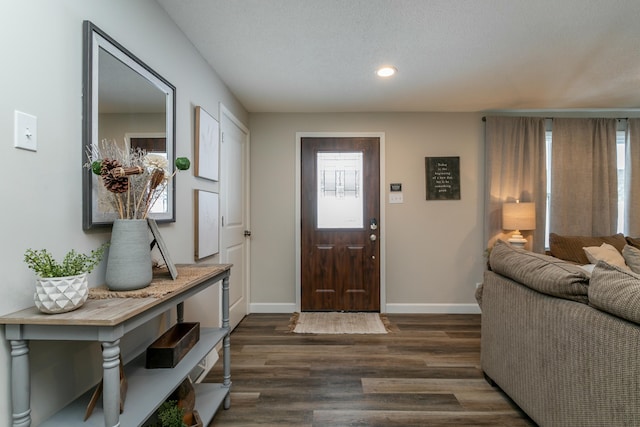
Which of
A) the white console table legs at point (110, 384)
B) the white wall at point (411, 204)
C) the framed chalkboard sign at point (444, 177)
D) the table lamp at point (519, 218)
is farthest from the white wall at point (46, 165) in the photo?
the table lamp at point (519, 218)

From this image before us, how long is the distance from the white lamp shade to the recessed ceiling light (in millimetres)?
1906

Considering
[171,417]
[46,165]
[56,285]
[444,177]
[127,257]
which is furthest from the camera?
[444,177]

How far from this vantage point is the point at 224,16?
1887 mm

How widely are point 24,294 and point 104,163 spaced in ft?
1.56

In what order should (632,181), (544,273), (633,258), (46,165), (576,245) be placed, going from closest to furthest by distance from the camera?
(46,165) → (544,273) → (633,258) → (576,245) → (632,181)

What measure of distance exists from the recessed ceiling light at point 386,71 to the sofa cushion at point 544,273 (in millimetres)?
1626

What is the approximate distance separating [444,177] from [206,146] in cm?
264

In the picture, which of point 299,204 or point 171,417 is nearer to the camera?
point 171,417

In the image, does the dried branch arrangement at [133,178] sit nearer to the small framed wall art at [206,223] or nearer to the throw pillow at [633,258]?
the small framed wall art at [206,223]

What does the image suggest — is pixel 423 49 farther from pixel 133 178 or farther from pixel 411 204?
pixel 133 178

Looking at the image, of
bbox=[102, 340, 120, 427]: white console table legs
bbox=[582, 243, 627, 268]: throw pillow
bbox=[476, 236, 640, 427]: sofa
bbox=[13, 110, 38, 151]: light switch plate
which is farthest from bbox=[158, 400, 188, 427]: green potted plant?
bbox=[582, 243, 627, 268]: throw pillow

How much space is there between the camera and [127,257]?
118cm

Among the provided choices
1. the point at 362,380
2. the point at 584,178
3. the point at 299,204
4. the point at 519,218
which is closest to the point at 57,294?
the point at 362,380

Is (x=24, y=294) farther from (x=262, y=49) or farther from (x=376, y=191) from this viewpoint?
(x=376, y=191)
